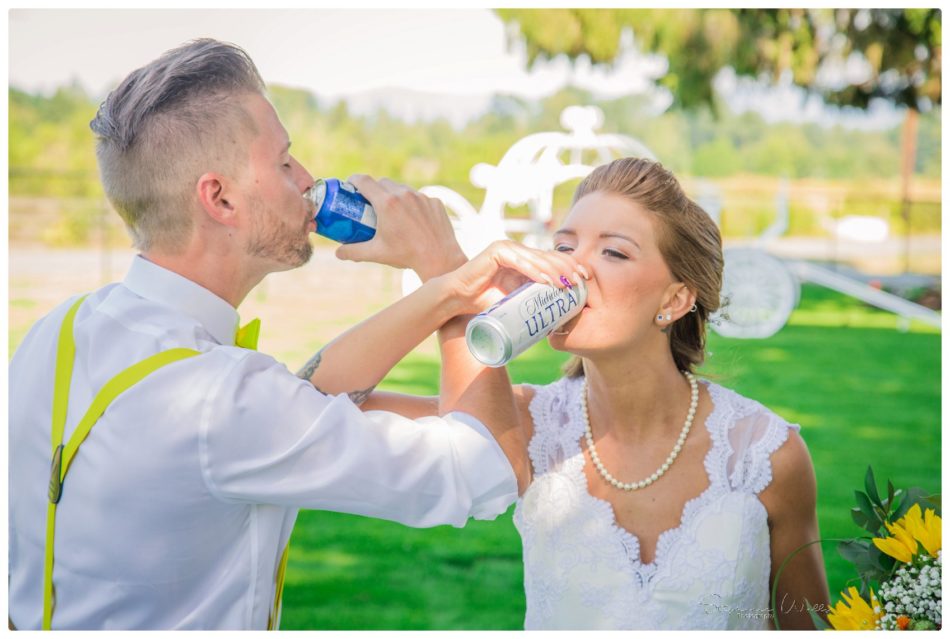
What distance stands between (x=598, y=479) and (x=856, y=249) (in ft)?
49.7

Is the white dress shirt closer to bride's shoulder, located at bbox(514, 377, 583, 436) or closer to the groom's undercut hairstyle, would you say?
the groom's undercut hairstyle

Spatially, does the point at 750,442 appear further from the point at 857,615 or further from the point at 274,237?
the point at 274,237

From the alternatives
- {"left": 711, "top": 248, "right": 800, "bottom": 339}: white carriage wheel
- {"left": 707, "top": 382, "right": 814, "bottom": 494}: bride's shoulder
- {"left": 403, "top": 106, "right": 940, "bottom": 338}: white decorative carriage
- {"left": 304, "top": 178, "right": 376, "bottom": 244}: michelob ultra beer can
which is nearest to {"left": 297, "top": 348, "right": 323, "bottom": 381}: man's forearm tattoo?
{"left": 304, "top": 178, "right": 376, "bottom": 244}: michelob ultra beer can

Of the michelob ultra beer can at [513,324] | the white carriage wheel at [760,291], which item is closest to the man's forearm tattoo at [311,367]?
the michelob ultra beer can at [513,324]

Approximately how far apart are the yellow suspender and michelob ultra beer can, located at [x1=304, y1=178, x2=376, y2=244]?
1.21 ft

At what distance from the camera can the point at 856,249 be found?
1620 cm

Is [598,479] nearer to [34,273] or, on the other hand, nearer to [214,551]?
[214,551]

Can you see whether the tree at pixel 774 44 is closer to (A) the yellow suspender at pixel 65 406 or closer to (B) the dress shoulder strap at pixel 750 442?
(B) the dress shoulder strap at pixel 750 442

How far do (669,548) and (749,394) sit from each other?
5.25 metres

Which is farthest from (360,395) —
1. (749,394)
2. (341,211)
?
(749,394)

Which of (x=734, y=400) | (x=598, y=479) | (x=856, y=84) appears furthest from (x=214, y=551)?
(x=856, y=84)

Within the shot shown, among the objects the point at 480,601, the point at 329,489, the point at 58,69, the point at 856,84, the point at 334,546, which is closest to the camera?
the point at 329,489

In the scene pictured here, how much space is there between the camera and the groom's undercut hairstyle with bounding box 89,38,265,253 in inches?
66.7

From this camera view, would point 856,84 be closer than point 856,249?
Yes
